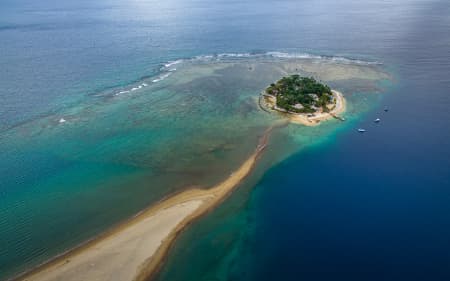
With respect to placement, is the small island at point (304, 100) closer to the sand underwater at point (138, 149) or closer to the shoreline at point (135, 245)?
the sand underwater at point (138, 149)

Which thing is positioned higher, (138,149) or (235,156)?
(138,149)

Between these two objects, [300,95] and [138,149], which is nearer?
[138,149]

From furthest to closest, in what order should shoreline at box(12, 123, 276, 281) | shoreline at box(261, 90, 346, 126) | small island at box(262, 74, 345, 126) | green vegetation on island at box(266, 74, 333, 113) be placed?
green vegetation on island at box(266, 74, 333, 113)
small island at box(262, 74, 345, 126)
shoreline at box(261, 90, 346, 126)
shoreline at box(12, 123, 276, 281)

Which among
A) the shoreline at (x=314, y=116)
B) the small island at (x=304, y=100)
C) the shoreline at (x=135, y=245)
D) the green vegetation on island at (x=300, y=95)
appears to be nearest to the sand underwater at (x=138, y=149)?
the shoreline at (x=135, y=245)

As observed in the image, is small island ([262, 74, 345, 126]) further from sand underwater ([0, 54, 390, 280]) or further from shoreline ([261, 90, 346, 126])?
sand underwater ([0, 54, 390, 280])

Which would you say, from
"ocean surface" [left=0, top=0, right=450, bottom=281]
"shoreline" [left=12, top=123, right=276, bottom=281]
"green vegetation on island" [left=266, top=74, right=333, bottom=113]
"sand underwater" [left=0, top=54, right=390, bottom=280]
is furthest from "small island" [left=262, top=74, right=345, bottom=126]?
"shoreline" [left=12, top=123, right=276, bottom=281]

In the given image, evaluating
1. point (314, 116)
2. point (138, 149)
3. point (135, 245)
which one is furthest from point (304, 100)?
point (135, 245)

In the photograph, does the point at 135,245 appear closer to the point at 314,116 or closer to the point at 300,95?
the point at 314,116
